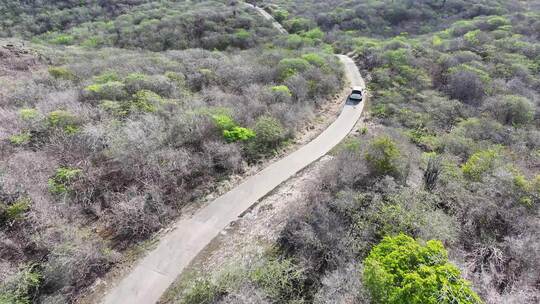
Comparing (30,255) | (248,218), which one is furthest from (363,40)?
(30,255)

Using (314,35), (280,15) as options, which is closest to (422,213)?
(314,35)

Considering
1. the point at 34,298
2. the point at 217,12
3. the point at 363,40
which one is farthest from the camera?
the point at 217,12

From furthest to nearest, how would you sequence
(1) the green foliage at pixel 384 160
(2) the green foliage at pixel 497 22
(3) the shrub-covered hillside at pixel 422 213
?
1. (2) the green foliage at pixel 497 22
2. (1) the green foliage at pixel 384 160
3. (3) the shrub-covered hillside at pixel 422 213

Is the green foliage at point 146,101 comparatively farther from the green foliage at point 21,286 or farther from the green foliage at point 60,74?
the green foliage at point 21,286

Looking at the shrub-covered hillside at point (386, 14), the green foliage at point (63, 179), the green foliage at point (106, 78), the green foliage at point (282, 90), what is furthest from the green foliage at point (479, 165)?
the shrub-covered hillside at point (386, 14)

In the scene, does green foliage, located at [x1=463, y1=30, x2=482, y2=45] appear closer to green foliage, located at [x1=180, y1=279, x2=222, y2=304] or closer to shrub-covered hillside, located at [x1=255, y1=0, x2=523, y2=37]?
shrub-covered hillside, located at [x1=255, y1=0, x2=523, y2=37]

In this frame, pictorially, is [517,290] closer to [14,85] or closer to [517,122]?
[517,122]
